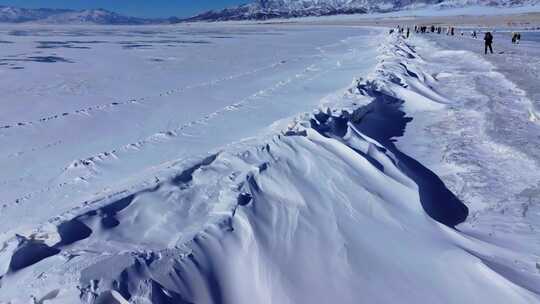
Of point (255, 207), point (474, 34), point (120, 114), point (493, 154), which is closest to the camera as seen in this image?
point (255, 207)

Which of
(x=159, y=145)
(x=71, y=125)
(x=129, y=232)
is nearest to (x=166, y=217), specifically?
(x=129, y=232)

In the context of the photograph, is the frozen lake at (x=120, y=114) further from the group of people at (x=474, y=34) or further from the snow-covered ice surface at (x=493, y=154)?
the group of people at (x=474, y=34)

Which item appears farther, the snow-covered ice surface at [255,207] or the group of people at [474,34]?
the group of people at [474,34]

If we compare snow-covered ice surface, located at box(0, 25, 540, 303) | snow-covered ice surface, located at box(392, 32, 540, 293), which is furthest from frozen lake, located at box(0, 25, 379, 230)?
snow-covered ice surface, located at box(392, 32, 540, 293)

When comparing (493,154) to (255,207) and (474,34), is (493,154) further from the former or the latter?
(474,34)

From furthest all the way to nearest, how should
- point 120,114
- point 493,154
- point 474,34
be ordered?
point 474,34, point 120,114, point 493,154

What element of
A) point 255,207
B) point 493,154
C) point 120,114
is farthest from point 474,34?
point 255,207

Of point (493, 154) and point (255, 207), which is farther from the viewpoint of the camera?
point (493, 154)

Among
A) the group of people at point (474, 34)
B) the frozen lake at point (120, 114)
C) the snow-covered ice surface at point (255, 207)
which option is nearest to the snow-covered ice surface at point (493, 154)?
the snow-covered ice surface at point (255, 207)

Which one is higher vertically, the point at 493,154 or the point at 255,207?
the point at 255,207
